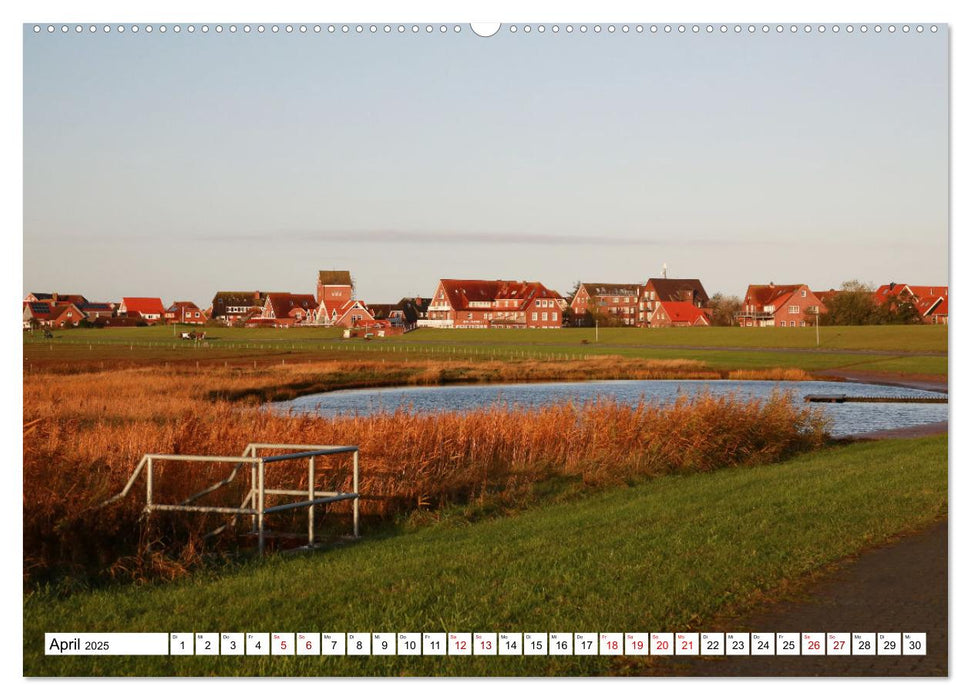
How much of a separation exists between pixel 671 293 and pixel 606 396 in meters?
14.8

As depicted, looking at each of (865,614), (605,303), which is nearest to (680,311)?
(605,303)

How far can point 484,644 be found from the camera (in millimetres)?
7453

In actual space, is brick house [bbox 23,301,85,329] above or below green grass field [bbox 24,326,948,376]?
above

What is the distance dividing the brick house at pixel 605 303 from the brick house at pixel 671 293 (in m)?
0.16

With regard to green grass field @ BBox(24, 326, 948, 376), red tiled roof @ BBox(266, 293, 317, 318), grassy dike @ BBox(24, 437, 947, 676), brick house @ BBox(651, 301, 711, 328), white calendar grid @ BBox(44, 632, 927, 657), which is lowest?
grassy dike @ BBox(24, 437, 947, 676)

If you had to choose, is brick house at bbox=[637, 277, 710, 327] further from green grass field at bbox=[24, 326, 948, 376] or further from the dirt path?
the dirt path

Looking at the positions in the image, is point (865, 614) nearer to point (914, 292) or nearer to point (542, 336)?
point (914, 292)

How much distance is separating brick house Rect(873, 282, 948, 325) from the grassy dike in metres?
2.54

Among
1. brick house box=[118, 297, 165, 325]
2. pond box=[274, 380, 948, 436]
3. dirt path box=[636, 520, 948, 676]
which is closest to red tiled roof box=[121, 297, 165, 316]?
brick house box=[118, 297, 165, 325]

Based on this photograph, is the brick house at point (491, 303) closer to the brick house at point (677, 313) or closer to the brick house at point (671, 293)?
the brick house at point (671, 293)

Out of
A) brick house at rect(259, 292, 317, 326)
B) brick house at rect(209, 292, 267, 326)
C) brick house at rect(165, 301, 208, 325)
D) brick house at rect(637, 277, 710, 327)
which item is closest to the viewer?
brick house at rect(637, 277, 710, 327)

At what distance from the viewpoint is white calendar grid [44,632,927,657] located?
7152mm
